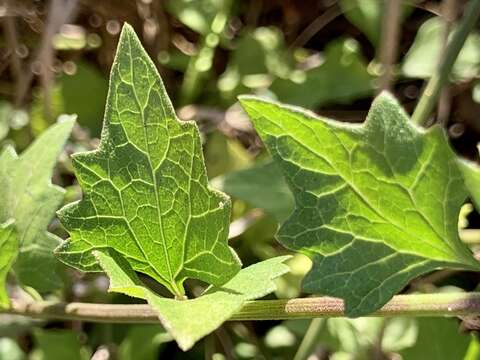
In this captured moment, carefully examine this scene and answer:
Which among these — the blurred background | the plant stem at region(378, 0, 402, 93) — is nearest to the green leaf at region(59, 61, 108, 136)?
the blurred background

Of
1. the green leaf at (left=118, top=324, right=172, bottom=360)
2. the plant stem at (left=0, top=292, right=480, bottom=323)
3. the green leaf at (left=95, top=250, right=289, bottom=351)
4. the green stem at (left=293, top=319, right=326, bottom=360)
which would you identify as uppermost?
the green leaf at (left=95, top=250, right=289, bottom=351)

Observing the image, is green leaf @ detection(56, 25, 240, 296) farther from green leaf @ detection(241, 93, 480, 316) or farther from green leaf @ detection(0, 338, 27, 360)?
green leaf @ detection(0, 338, 27, 360)

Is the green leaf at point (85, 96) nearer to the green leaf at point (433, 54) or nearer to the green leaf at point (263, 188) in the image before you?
the green leaf at point (263, 188)

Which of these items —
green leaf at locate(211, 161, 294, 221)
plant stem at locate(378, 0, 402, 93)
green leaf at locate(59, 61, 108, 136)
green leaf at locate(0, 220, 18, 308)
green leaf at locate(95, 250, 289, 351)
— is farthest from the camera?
green leaf at locate(59, 61, 108, 136)

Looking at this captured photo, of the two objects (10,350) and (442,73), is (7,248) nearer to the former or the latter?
(10,350)

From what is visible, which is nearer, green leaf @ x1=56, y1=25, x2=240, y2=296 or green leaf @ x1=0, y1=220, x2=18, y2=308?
green leaf @ x1=56, y1=25, x2=240, y2=296

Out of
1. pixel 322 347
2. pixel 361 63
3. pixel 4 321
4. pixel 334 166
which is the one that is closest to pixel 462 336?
pixel 322 347
